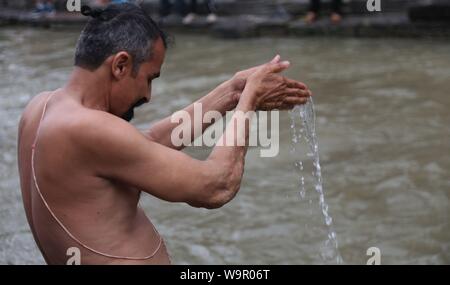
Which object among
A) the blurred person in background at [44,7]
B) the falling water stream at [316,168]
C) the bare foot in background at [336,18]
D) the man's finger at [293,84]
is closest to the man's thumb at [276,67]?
the man's finger at [293,84]

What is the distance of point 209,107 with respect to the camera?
2664 millimetres

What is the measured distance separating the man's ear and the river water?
229 cm

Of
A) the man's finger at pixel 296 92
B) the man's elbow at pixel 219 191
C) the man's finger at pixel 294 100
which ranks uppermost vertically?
the man's finger at pixel 296 92

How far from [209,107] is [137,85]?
604 mm

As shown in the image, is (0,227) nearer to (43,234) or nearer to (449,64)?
(43,234)

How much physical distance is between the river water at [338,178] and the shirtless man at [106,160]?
2092 mm

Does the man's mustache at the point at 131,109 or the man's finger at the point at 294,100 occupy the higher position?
the man's mustache at the point at 131,109

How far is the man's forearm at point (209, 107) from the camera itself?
2.63 m

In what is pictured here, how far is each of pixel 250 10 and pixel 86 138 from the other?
412 inches

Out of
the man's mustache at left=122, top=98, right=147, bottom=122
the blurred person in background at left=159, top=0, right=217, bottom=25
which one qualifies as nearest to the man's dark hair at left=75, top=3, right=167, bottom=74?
the man's mustache at left=122, top=98, right=147, bottom=122

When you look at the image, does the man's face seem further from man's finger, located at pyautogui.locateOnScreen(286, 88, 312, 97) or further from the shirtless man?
man's finger, located at pyautogui.locateOnScreen(286, 88, 312, 97)

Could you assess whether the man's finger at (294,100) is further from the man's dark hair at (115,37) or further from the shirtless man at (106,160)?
the man's dark hair at (115,37)

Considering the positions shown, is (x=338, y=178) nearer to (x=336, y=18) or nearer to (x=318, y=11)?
(x=336, y=18)

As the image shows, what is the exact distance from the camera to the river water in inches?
167
